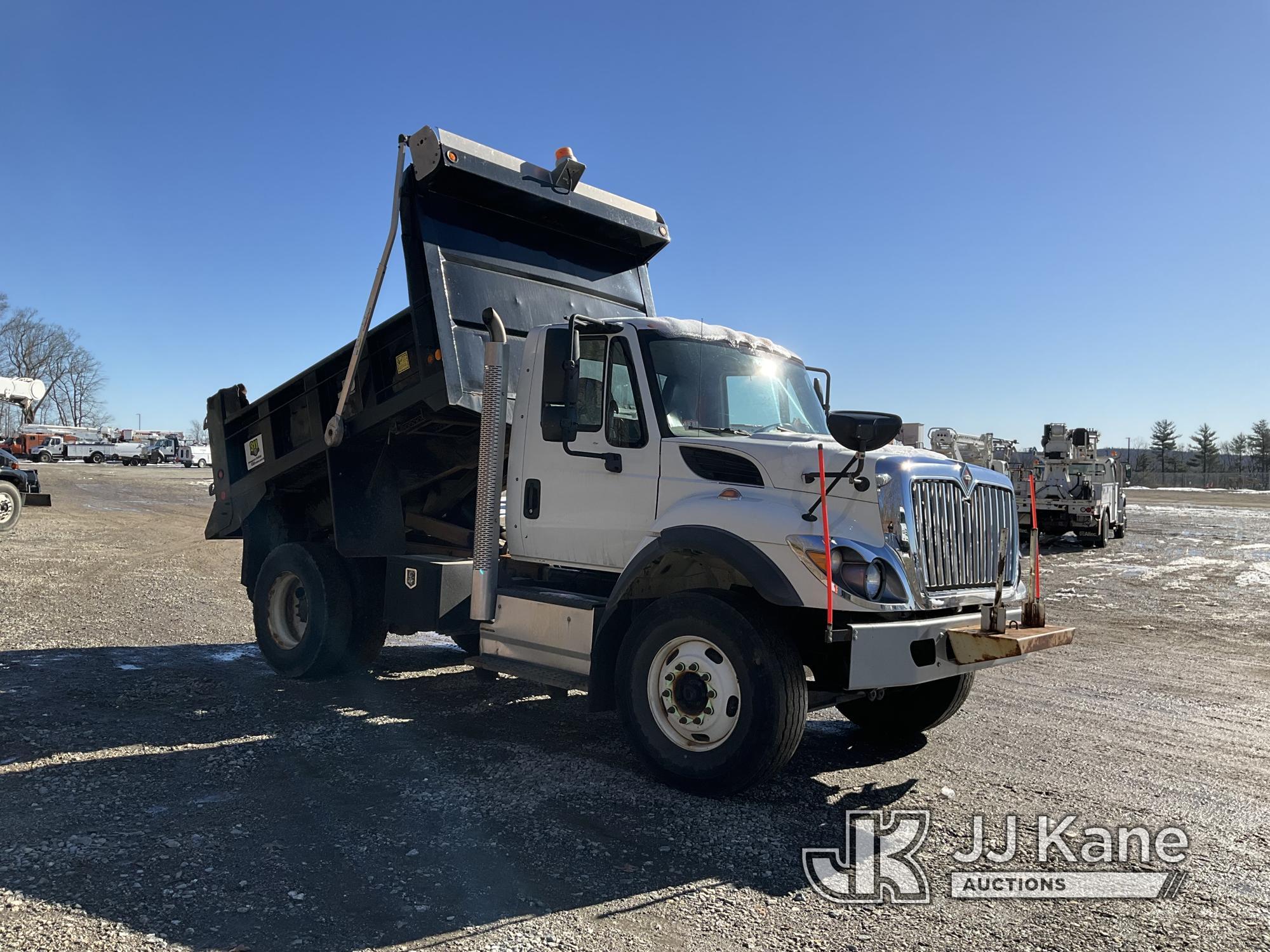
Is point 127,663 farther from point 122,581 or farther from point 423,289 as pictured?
point 122,581

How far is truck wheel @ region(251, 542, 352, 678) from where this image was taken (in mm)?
7125

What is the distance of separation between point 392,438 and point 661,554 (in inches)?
120

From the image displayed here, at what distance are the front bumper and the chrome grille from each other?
25 cm

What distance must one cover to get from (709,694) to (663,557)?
775 mm

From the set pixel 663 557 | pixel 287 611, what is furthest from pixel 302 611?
pixel 663 557

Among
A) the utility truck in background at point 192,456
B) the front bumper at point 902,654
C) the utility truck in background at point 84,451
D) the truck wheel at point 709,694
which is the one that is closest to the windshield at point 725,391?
the truck wheel at point 709,694

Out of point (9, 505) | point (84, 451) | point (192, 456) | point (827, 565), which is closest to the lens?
point (827, 565)

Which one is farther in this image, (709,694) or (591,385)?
(591,385)

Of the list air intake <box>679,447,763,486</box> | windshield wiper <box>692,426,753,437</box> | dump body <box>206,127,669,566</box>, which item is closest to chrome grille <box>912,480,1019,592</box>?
air intake <box>679,447,763,486</box>

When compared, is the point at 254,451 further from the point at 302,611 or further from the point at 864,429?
the point at 864,429

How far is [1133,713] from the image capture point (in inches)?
272

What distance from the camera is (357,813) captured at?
4.43 m

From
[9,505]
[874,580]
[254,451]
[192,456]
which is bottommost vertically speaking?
[9,505]

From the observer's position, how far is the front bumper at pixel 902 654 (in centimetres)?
439
